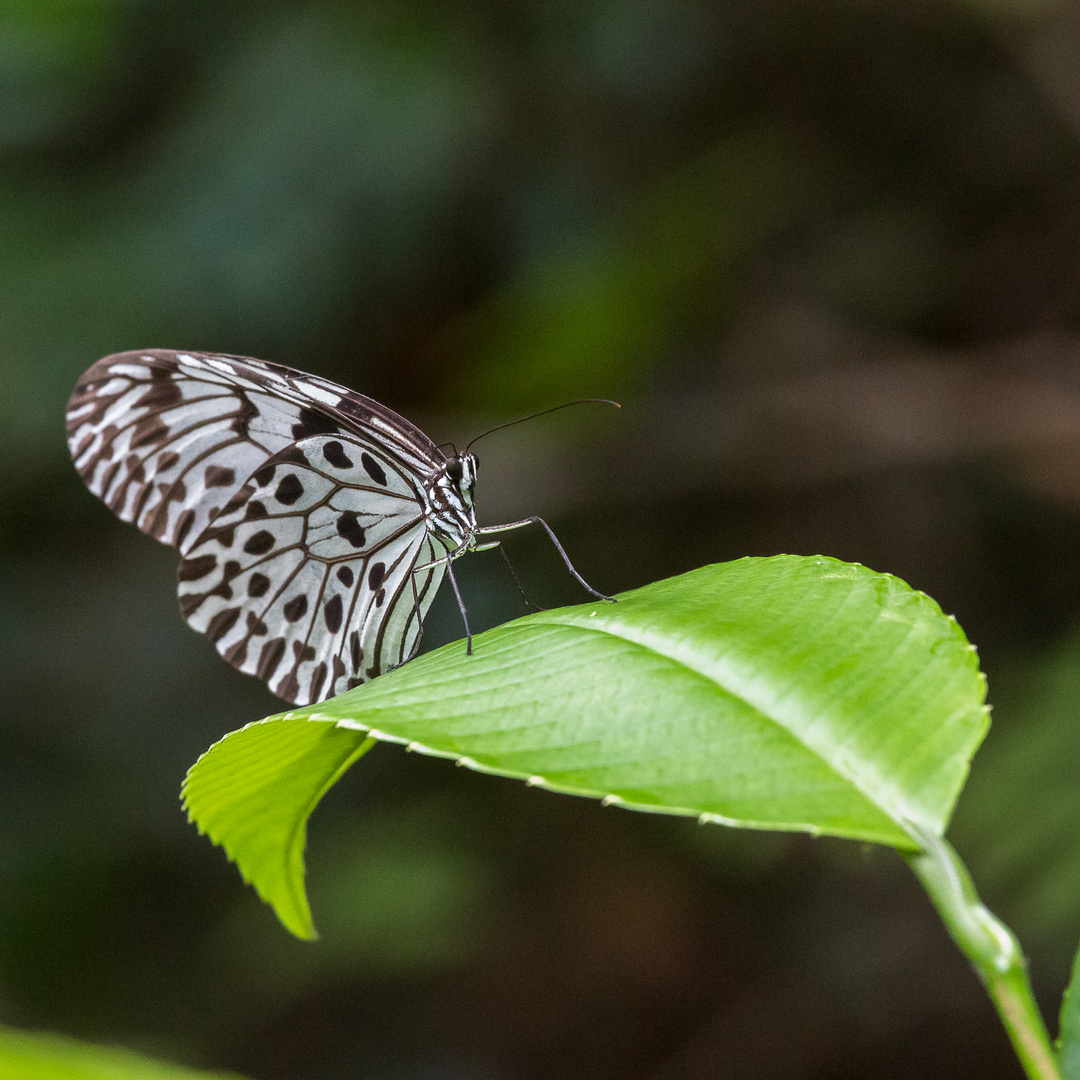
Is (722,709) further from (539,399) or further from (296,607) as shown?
(539,399)

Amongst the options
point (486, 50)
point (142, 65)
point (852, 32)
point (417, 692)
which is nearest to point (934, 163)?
point (852, 32)

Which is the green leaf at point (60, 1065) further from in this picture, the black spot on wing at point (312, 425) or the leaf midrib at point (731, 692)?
the black spot on wing at point (312, 425)

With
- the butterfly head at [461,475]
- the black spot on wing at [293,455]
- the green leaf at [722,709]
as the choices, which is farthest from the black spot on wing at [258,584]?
the green leaf at [722,709]

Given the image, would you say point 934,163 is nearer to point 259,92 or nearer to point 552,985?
point 259,92

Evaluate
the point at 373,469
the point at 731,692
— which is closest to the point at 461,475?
the point at 373,469

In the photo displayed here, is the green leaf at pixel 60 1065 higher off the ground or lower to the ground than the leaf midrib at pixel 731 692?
higher

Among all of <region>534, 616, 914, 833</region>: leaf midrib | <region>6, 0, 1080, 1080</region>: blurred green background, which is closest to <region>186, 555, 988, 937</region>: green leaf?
<region>534, 616, 914, 833</region>: leaf midrib
